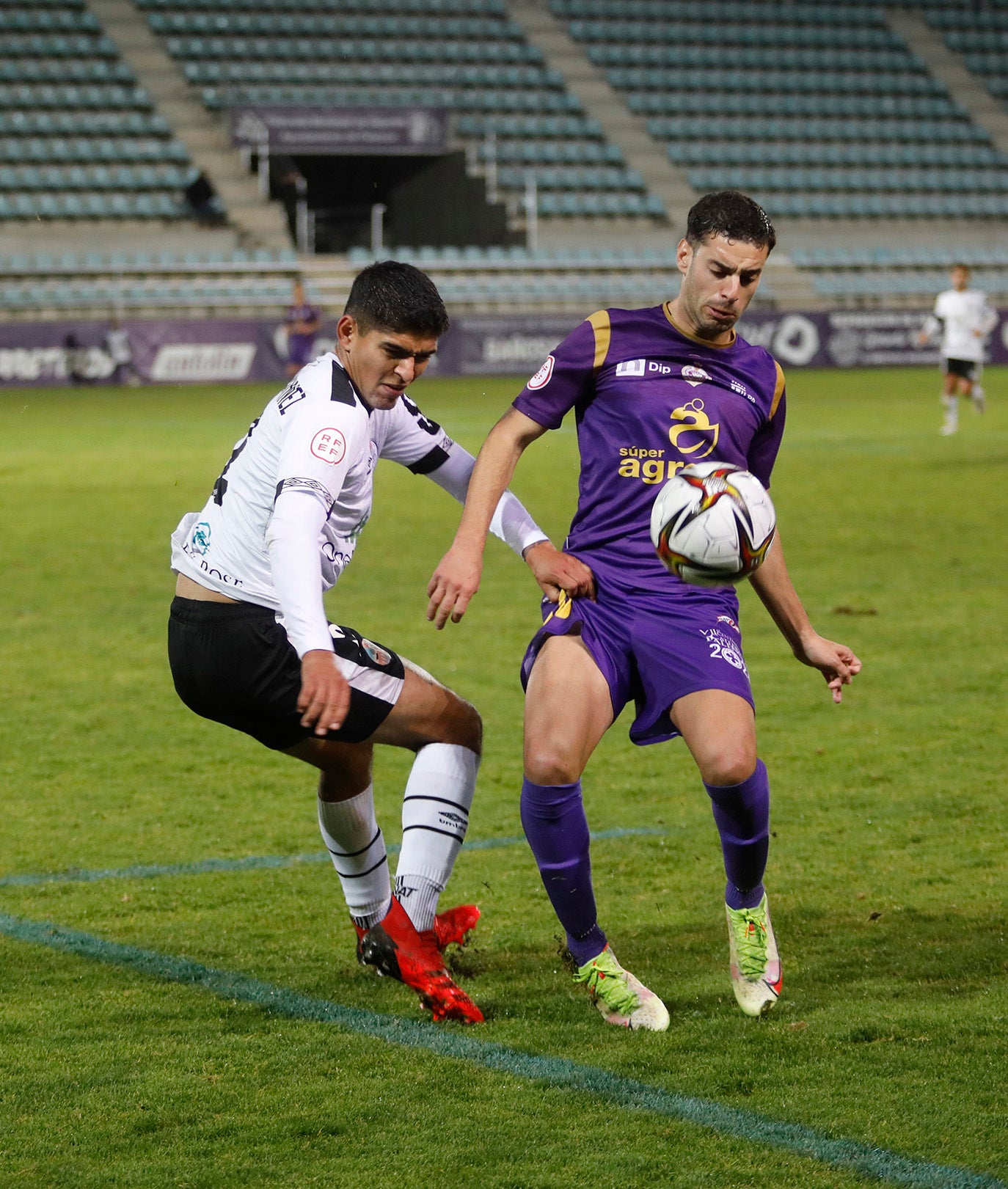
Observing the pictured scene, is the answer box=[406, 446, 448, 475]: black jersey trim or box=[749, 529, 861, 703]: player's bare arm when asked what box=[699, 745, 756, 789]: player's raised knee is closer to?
box=[749, 529, 861, 703]: player's bare arm

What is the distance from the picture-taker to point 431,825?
3.73 metres

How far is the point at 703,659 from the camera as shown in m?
3.60

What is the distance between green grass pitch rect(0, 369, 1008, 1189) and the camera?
9.31 feet

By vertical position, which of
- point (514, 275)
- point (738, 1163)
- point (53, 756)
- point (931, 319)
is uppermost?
point (738, 1163)

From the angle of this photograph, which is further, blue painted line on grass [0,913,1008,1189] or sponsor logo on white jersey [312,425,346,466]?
sponsor logo on white jersey [312,425,346,466]

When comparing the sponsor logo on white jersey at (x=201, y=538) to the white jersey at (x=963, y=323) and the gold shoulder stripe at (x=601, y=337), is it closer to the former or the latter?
the gold shoulder stripe at (x=601, y=337)

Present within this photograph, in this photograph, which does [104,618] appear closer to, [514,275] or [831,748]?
[831,748]

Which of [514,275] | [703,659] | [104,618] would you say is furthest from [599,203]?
[703,659]

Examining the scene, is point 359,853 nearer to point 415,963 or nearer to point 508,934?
point 415,963

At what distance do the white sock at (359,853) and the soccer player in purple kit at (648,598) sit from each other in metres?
0.43

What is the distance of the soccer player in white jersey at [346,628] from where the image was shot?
11.0 feet

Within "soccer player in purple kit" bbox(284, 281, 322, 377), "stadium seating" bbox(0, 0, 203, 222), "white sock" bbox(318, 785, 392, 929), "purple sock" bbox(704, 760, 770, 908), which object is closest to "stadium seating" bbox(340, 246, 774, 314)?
"soccer player in purple kit" bbox(284, 281, 322, 377)

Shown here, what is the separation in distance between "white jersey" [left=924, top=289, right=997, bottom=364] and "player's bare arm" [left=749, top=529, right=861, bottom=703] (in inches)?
602

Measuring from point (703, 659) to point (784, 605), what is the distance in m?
0.34
